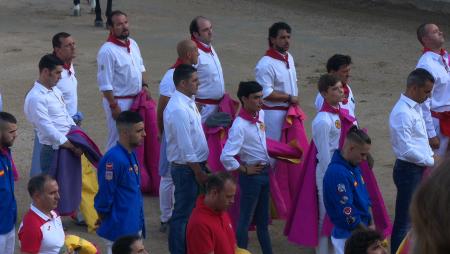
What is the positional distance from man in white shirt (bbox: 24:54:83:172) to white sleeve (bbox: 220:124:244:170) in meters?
1.35

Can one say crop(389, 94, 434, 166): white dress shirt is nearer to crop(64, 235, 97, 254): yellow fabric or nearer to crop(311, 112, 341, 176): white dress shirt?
crop(311, 112, 341, 176): white dress shirt

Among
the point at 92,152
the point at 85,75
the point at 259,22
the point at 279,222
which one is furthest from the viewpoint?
the point at 259,22

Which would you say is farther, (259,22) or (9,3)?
(9,3)

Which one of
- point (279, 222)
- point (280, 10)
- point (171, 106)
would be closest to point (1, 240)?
point (171, 106)

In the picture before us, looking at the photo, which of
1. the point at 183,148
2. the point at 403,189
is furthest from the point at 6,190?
the point at 403,189

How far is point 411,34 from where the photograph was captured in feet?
51.6

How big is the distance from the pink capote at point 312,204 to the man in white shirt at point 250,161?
0.26 meters

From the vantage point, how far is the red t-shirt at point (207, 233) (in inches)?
208

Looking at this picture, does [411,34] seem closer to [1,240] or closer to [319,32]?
[319,32]

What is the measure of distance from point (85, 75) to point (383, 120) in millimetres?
4669

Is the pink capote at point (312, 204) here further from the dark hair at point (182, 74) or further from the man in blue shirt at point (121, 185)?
the man in blue shirt at point (121, 185)

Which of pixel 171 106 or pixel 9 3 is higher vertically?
pixel 171 106

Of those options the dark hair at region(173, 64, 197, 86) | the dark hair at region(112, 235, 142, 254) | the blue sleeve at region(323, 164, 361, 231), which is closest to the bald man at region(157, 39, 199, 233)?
the dark hair at region(173, 64, 197, 86)

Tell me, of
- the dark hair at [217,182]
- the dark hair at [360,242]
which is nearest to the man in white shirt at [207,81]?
the dark hair at [217,182]
